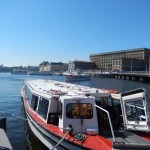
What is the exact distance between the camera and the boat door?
12672mm

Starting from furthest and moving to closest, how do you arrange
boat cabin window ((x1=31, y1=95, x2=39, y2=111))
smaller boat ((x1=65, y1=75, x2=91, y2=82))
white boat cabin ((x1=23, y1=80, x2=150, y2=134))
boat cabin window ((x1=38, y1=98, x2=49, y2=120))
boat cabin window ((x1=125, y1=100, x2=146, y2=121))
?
smaller boat ((x1=65, y1=75, x2=91, y2=82))
boat cabin window ((x1=31, y1=95, x2=39, y2=111))
boat cabin window ((x1=38, y1=98, x2=49, y2=120))
boat cabin window ((x1=125, y1=100, x2=146, y2=121))
white boat cabin ((x1=23, y1=80, x2=150, y2=134))

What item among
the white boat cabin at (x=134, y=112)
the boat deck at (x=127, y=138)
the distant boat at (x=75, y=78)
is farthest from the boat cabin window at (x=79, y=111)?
the distant boat at (x=75, y=78)

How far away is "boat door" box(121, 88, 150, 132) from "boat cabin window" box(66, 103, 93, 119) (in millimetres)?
1760

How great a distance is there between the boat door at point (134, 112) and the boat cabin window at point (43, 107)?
419cm

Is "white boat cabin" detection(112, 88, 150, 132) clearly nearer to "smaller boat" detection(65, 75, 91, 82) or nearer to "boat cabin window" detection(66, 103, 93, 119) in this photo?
"boat cabin window" detection(66, 103, 93, 119)

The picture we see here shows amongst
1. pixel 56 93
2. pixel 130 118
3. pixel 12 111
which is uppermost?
pixel 56 93

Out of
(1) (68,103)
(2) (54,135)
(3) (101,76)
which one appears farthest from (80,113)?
(3) (101,76)

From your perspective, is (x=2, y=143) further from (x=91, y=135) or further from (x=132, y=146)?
(x=132, y=146)

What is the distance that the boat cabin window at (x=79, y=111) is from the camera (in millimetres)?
12750

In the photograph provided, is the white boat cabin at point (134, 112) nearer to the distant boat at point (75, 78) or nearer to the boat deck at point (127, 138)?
the boat deck at point (127, 138)

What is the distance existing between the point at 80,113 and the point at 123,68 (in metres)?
179

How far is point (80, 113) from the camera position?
41.9 feet

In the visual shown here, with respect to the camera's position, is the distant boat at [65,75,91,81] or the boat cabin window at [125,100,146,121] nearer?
the boat cabin window at [125,100,146,121]

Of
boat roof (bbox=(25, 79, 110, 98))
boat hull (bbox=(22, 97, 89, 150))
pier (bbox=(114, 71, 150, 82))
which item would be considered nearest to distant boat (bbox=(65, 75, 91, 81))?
pier (bbox=(114, 71, 150, 82))
